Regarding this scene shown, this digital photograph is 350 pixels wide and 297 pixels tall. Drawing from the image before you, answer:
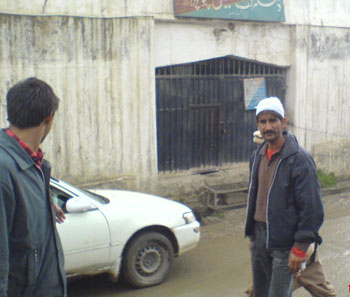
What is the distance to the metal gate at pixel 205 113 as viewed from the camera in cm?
818

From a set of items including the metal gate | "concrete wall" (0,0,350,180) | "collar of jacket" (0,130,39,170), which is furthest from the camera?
the metal gate

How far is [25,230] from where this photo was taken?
2.16 m

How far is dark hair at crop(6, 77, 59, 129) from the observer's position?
222 cm

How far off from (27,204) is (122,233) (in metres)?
2.82

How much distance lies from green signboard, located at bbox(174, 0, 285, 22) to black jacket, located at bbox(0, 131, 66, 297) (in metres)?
6.01

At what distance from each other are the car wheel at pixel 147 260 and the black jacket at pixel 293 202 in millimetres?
2099

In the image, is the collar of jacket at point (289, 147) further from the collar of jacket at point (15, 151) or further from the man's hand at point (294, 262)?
the collar of jacket at point (15, 151)

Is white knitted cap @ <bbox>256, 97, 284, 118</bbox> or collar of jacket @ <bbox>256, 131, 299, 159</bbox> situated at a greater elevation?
white knitted cap @ <bbox>256, 97, 284, 118</bbox>

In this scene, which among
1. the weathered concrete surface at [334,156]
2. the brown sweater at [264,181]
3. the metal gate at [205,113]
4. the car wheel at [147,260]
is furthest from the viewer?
the weathered concrete surface at [334,156]

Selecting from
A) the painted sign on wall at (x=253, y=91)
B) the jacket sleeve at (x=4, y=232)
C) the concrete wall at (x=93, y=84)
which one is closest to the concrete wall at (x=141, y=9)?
the concrete wall at (x=93, y=84)

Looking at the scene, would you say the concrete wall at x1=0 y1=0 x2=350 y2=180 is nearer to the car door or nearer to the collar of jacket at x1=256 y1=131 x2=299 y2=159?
the car door

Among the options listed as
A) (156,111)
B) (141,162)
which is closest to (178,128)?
(156,111)

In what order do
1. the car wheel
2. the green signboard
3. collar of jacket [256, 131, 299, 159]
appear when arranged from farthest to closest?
the green signboard, the car wheel, collar of jacket [256, 131, 299, 159]

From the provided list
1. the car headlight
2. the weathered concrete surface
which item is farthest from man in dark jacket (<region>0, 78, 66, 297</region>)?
the weathered concrete surface
